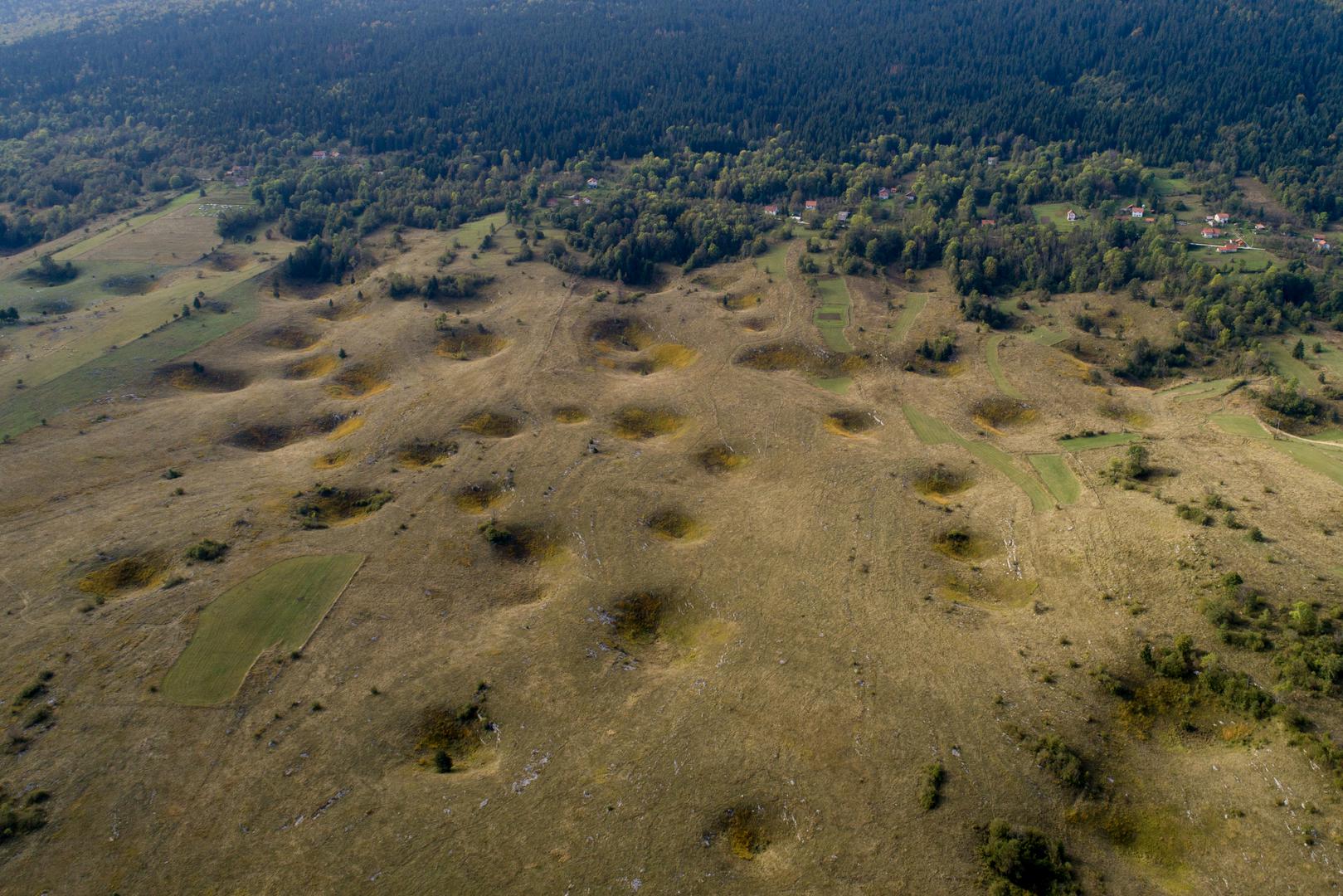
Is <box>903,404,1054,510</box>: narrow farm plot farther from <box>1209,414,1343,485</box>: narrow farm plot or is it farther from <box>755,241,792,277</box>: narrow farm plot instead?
<box>755,241,792,277</box>: narrow farm plot

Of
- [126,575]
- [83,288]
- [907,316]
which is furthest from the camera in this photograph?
[83,288]

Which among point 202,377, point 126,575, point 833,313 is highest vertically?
point 202,377

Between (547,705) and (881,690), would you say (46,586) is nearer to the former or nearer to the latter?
(547,705)

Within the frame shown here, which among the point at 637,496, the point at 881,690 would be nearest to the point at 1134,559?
the point at 881,690

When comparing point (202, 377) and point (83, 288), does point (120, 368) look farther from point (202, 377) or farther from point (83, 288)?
point (83, 288)

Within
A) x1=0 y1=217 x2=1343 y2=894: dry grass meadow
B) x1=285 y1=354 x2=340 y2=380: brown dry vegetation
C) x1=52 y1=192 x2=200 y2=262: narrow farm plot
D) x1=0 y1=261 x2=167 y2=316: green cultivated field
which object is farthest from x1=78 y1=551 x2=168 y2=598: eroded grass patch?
x1=52 y1=192 x2=200 y2=262: narrow farm plot

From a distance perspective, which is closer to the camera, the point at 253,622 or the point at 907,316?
the point at 253,622

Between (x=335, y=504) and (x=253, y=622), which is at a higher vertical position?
(x=253, y=622)

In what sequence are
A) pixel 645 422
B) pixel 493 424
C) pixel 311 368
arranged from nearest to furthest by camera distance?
pixel 493 424 < pixel 645 422 < pixel 311 368

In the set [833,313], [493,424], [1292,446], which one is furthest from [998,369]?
[493,424]
